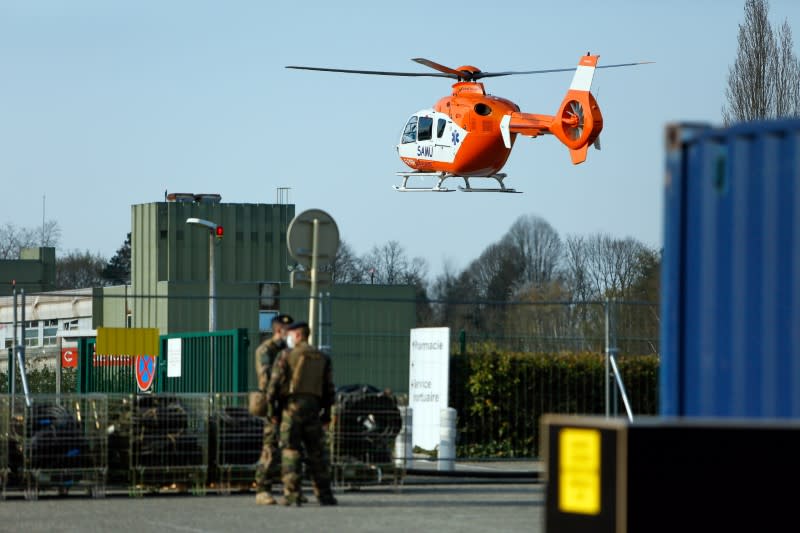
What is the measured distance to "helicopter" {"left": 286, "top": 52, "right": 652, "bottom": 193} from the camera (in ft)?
135

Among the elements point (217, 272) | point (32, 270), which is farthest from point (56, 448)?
point (32, 270)

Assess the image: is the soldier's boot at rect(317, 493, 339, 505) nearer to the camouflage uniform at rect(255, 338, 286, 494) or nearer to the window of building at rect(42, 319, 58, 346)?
the camouflage uniform at rect(255, 338, 286, 494)

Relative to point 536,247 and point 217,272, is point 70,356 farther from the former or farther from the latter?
point 536,247

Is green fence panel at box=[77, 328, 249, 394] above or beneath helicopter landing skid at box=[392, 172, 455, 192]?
beneath

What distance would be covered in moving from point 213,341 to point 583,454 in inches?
577

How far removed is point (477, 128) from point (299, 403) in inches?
1113

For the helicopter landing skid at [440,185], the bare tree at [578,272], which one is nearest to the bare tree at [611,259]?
the bare tree at [578,272]

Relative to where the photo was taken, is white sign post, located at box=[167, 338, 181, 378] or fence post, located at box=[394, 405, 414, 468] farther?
white sign post, located at box=[167, 338, 181, 378]

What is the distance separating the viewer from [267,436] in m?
15.3

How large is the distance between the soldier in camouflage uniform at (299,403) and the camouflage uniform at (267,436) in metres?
0.42

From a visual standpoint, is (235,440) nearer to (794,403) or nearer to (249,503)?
(249,503)

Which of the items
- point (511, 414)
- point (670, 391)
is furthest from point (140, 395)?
point (670, 391)

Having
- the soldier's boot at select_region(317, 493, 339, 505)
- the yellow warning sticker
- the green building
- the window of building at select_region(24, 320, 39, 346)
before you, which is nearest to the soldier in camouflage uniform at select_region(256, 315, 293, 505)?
the soldier's boot at select_region(317, 493, 339, 505)

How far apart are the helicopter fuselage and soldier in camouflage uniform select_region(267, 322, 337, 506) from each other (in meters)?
27.8
